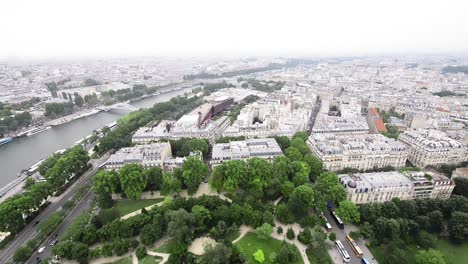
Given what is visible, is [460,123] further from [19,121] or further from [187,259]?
[19,121]

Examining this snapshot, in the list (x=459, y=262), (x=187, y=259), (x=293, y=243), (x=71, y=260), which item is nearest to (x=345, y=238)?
(x=293, y=243)

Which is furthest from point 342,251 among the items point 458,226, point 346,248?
point 458,226

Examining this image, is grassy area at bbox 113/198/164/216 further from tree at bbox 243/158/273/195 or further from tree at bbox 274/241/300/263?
tree at bbox 274/241/300/263

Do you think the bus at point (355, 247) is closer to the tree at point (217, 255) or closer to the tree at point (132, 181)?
the tree at point (217, 255)


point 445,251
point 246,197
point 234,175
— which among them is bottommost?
point 445,251

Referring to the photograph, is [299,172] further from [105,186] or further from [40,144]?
[40,144]

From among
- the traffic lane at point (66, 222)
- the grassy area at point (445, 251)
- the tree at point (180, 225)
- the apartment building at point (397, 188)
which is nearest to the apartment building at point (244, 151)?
the apartment building at point (397, 188)
